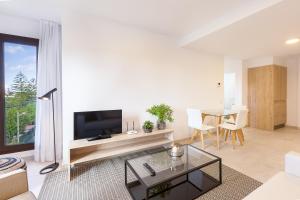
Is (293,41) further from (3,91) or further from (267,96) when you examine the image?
(3,91)

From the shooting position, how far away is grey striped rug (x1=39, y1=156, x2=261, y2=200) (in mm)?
1830

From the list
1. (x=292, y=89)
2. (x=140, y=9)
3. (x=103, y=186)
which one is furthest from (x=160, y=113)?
(x=292, y=89)

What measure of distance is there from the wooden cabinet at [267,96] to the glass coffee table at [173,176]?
370 centimetres

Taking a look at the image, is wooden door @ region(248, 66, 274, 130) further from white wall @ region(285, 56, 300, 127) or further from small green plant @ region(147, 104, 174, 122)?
small green plant @ region(147, 104, 174, 122)

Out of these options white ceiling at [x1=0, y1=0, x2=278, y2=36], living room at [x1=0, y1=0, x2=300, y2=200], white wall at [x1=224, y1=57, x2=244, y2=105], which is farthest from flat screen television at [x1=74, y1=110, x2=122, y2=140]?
white wall at [x1=224, y1=57, x2=244, y2=105]

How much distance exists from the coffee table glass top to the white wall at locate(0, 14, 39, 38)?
2795 millimetres

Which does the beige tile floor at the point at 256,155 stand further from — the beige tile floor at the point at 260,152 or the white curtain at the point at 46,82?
the white curtain at the point at 46,82

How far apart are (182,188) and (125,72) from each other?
2.14m

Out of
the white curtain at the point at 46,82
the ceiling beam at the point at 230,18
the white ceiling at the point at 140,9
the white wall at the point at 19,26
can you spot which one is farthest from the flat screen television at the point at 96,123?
the ceiling beam at the point at 230,18

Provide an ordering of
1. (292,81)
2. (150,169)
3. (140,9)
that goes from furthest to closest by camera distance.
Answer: (292,81) → (140,9) → (150,169)

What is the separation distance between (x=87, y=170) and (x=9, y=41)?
2569 millimetres

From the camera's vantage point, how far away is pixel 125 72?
300 centimetres

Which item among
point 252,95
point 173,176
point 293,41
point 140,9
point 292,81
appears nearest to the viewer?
point 173,176

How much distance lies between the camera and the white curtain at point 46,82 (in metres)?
2.68
